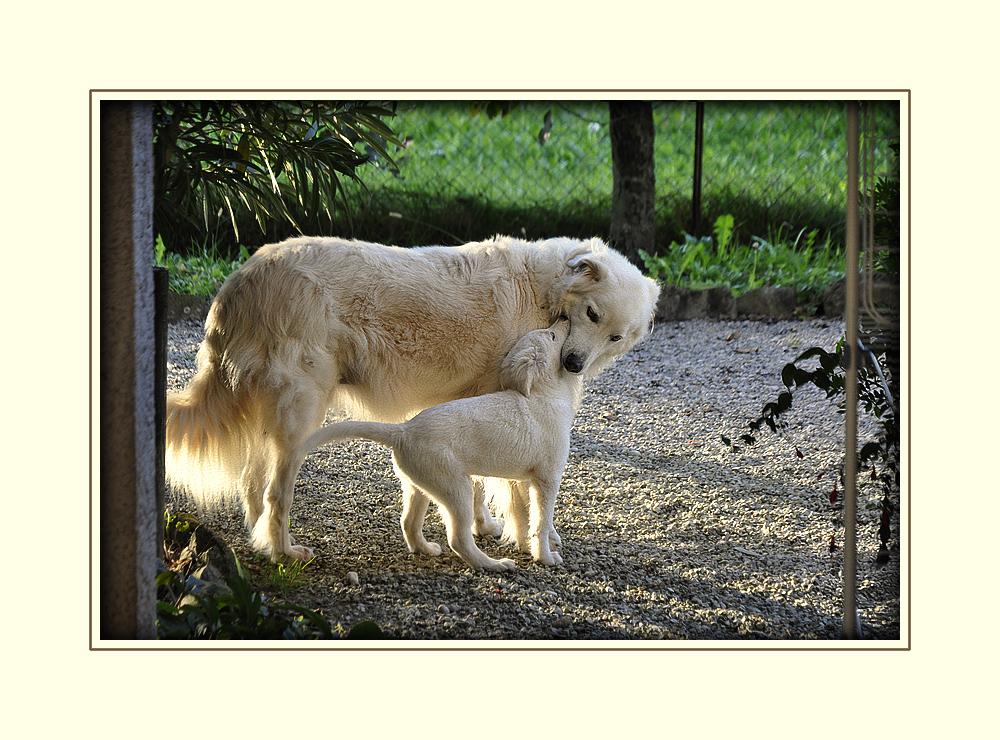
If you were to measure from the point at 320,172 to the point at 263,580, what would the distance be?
175 cm

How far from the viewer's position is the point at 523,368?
10.7ft

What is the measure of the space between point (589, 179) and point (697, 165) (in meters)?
0.99

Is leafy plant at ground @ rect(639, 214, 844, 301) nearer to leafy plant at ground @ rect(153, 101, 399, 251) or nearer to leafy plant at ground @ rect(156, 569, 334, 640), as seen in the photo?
leafy plant at ground @ rect(153, 101, 399, 251)

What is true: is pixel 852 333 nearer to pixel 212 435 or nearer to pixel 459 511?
pixel 459 511

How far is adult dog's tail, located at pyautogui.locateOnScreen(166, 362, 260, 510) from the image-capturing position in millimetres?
3424

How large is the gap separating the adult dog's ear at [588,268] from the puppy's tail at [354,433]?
3.20 ft

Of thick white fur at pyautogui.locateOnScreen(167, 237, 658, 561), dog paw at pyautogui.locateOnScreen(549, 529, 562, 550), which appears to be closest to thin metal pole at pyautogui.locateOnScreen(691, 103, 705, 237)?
thick white fur at pyautogui.locateOnScreen(167, 237, 658, 561)

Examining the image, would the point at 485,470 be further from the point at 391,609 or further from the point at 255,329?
the point at 255,329

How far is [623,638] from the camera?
2.80 metres

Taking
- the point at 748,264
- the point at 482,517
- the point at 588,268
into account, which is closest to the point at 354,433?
the point at 482,517

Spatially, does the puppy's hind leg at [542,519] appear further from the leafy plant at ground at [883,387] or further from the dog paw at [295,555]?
the leafy plant at ground at [883,387]

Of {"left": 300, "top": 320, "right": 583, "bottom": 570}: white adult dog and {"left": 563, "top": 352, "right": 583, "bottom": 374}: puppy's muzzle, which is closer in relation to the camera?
{"left": 300, "top": 320, "right": 583, "bottom": 570}: white adult dog

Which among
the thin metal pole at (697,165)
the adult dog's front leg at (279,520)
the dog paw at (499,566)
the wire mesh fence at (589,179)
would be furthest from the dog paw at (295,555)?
the thin metal pole at (697,165)

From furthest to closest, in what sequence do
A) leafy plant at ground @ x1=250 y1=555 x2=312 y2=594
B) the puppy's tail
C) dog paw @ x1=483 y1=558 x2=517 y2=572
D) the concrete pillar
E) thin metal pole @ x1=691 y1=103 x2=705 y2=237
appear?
thin metal pole @ x1=691 y1=103 x2=705 y2=237, dog paw @ x1=483 y1=558 x2=517 y2=572, leafy plant at ground @ x1=250 y1=555 x2=312 y2=594, the puppy's tail, the concrete pillar
